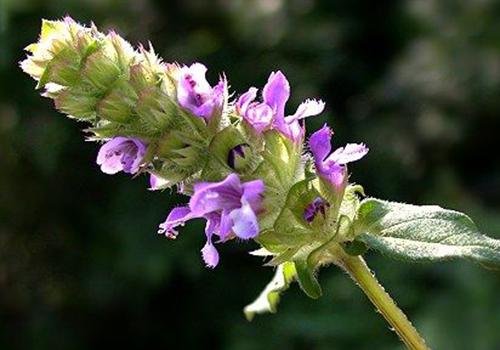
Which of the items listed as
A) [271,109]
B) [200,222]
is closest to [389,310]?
[271,109]

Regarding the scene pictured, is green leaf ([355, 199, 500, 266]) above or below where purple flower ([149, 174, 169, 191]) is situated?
below

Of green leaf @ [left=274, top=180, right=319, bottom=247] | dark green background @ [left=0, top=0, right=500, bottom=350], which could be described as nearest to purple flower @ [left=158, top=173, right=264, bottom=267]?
green leaf @ [left=274, top=180, right=319, bottom=247]

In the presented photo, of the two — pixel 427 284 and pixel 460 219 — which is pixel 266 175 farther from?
pixel 427 284

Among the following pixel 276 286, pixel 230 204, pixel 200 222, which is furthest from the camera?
pixel 200 222

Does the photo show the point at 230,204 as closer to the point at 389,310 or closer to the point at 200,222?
the point at 389,310

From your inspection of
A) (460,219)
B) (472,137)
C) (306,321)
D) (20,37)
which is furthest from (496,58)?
(460,219)

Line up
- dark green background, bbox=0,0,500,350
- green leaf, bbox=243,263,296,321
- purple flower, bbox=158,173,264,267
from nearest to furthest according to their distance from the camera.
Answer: purple flower, bbox=158,173,264,267 → green leaf, bbox=243,263,296,321 → dark green background, bbox=0,0,500,350

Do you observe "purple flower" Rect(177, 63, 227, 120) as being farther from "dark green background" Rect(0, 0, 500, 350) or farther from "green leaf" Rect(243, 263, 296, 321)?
"dark green background" Rect(0, 0, 500, 350)
